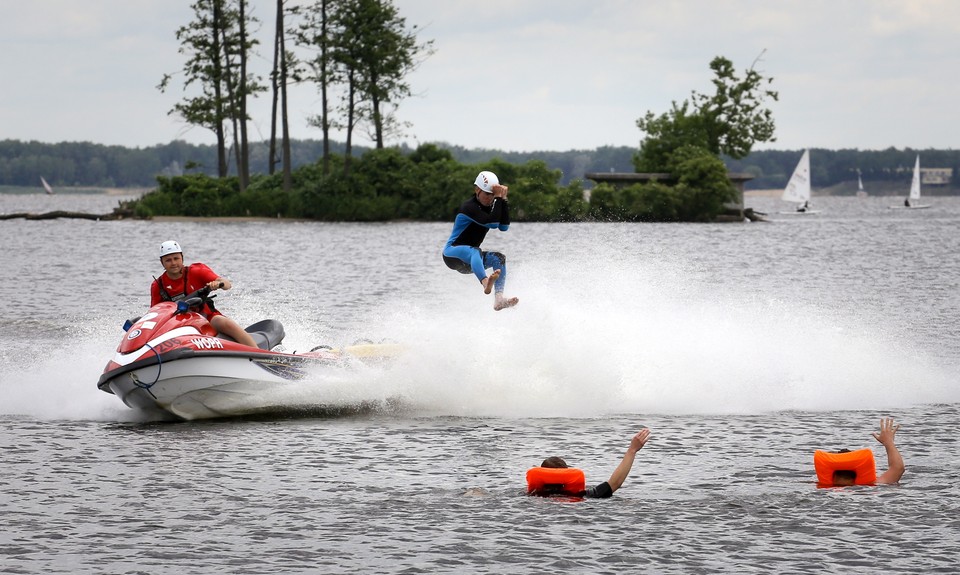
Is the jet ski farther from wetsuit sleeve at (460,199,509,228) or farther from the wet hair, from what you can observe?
the wet hair

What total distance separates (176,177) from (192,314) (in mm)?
75283

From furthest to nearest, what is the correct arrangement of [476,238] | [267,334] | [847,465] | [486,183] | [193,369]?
[476,238] → [267,334] → [486,183] → [193,369] → [847,465]

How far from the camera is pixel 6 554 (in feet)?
37.5

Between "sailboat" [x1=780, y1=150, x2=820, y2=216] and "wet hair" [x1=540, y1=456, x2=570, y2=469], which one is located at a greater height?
"sailboat" [x1=780, y1=150, x2=820, y2=216]

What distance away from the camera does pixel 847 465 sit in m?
13.8

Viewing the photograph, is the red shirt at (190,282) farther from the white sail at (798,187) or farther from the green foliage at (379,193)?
the white sail at (798,187)

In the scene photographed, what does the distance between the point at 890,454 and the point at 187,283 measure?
9259 mm

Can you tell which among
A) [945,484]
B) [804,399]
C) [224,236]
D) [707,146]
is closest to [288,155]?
[224,236]

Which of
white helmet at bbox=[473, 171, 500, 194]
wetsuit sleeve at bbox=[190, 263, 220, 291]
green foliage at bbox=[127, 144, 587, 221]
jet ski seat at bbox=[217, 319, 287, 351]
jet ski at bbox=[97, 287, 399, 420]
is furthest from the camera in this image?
green foliage at bbox=[127, 144, 587, 221]

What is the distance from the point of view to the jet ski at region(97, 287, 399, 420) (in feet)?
56.2

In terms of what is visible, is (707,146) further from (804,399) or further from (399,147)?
(804,399)

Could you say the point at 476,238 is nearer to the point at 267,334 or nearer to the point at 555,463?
the point at 267,334

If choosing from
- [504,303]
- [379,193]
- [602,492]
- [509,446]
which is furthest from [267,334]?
[379,193]

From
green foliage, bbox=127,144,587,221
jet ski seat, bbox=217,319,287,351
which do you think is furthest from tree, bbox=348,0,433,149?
jet ski seat, bbox=217,319,287,351
